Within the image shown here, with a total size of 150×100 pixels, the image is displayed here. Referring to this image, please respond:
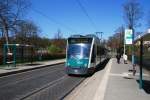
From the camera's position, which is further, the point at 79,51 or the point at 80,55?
the point at 79,51

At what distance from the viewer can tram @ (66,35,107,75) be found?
2501 centimetres

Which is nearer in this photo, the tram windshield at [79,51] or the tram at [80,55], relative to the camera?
the tram at [80,55]

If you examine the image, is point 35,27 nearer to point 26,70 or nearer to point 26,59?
point 26,59

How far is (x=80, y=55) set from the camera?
25.3 m

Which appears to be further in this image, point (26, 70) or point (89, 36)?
point (26, 70)

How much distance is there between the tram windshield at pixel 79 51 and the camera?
2525 cm

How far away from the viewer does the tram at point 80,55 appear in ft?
82.0

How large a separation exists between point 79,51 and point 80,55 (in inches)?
13.9

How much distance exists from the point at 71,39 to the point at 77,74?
282 centimetres

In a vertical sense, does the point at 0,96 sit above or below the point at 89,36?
below

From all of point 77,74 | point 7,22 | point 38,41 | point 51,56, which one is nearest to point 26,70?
point 77,74

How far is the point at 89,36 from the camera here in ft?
85.5

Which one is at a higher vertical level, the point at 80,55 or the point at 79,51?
the point at 79,51

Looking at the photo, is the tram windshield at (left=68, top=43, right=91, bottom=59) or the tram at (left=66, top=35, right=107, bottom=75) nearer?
the tram at (left=66, top=35, right=107, bottom=75)
